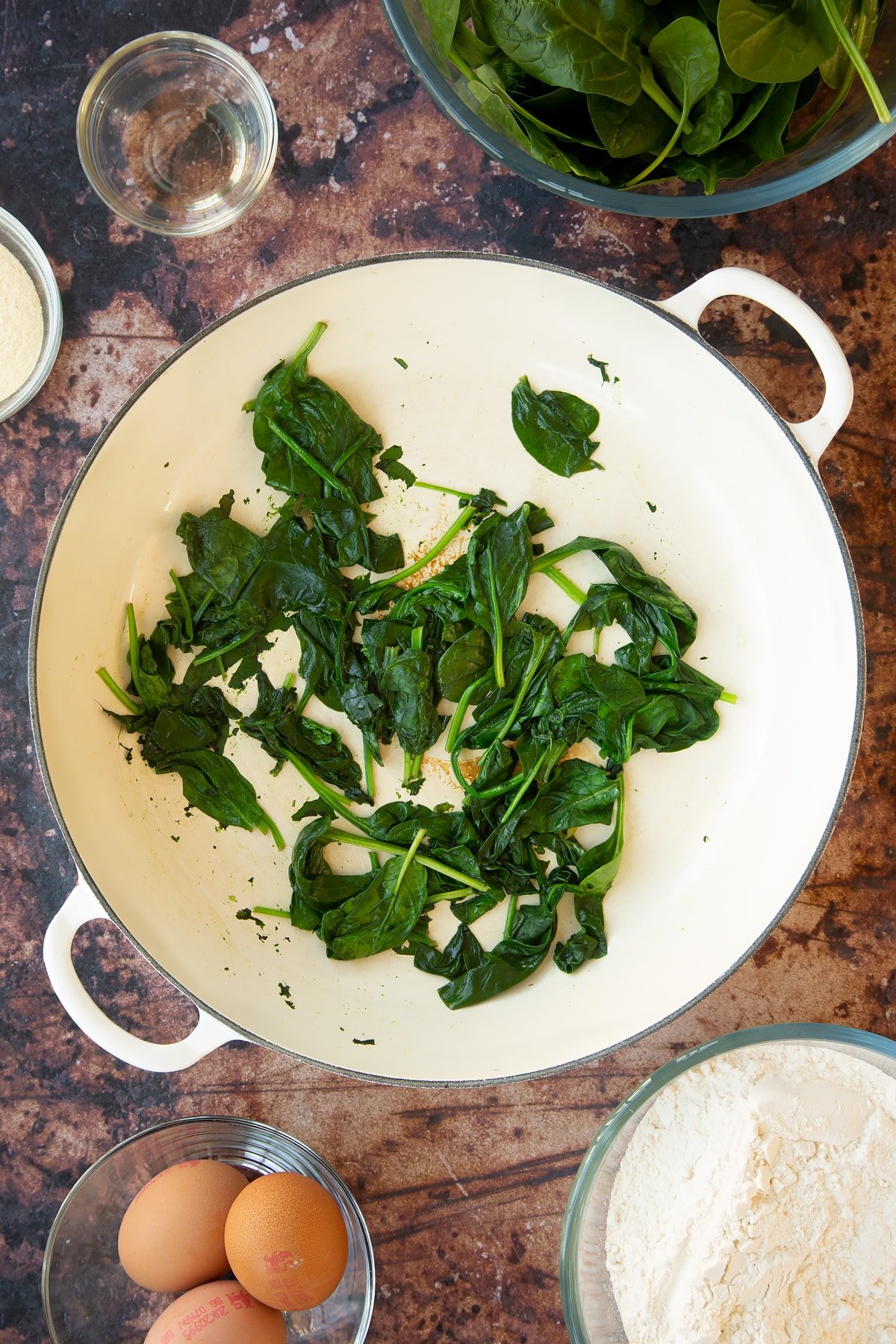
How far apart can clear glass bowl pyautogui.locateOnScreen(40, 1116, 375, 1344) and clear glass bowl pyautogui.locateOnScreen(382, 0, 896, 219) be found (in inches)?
59.1

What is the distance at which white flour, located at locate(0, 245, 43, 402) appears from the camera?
151 cm

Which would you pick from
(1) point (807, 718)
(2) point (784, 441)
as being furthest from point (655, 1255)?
(2) point (784, 441)

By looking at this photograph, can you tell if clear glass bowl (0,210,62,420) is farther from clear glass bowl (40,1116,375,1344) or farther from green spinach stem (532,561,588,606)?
clear glass bowl (40,1116,375,1344)

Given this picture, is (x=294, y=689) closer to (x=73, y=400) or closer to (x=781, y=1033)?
(x=73, y=400)

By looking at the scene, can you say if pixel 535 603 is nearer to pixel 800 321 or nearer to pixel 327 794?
pixel 327 794

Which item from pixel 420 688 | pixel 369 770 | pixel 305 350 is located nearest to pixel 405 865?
pixel 369 770

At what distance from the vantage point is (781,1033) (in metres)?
1.41

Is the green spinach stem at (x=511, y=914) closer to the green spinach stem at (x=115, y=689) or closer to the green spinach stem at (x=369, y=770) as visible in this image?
the green spinach stem at (x=369, y=770)

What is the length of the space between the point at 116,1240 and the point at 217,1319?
0.77 ft

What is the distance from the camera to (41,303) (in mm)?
1533

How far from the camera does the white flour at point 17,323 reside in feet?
4.94

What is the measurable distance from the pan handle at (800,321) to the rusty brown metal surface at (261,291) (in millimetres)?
151

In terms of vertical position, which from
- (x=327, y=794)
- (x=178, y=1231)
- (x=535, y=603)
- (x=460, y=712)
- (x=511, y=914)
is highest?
(x=535, y=603)

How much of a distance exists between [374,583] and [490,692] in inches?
10.2
